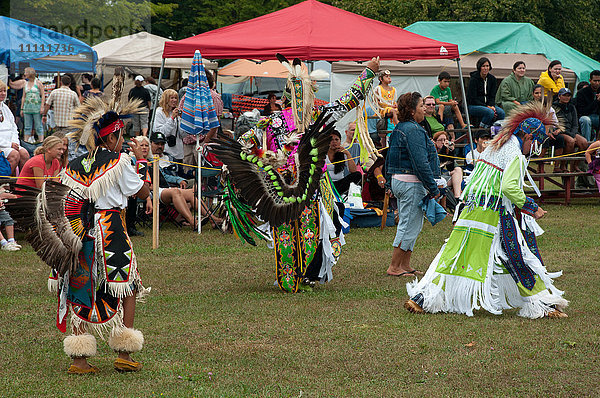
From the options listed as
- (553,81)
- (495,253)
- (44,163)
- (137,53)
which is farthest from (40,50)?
(495,253)

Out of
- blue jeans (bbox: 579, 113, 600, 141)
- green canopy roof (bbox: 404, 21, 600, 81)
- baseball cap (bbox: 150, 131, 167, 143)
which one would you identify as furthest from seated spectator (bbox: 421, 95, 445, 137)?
green canopy roof (bbox: 404, 21, 600, 81)

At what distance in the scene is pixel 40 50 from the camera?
1886 centimetres

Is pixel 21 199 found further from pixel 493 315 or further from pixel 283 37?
pixel 283 37

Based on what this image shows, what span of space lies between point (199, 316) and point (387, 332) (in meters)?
1.65

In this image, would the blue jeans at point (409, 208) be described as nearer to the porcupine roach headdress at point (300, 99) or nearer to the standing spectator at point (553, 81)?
the porcupine roach headdress at point (300, 99)

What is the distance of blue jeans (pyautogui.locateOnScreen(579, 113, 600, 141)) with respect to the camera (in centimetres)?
1593

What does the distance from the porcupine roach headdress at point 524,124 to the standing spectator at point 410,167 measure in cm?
137

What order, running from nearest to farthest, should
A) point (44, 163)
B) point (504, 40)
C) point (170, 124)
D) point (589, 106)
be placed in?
point (44, 163), point (170, 124), point (589, 106), point (504, 40)

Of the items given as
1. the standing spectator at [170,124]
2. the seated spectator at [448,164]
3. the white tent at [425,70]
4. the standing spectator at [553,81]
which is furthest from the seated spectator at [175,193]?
the standing spectator at [553,81]

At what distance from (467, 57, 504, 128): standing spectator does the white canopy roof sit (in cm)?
890

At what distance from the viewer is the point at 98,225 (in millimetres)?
5039

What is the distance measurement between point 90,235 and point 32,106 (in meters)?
12.6

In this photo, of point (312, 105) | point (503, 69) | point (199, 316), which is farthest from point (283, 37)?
point (503, 69)

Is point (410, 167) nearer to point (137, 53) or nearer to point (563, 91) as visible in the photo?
point (563, 91)
